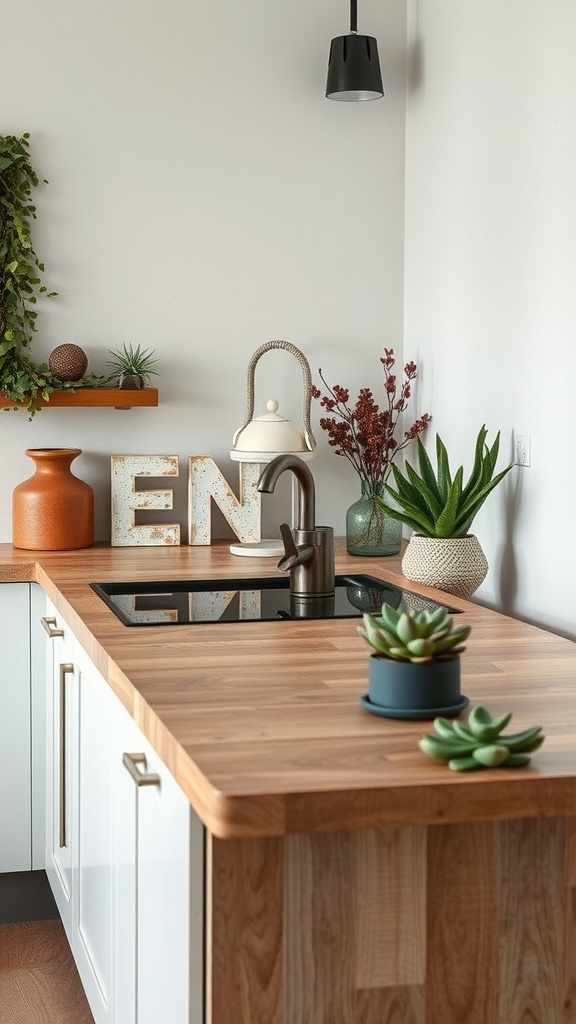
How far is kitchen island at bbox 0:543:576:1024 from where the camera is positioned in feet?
4.03

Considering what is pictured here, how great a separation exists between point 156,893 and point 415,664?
48cm

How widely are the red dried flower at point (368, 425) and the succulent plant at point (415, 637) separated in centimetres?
180

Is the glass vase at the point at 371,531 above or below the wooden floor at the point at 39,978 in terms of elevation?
above

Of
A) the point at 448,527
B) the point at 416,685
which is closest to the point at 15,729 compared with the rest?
the point at 448,527

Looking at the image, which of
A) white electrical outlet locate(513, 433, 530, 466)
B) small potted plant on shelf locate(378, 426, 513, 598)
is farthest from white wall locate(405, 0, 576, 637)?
small potted plant on shelf locate(378, 426, 513, 598)

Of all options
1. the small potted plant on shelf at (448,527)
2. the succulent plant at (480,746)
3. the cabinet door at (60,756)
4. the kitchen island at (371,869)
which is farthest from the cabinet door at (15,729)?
the succulent plant at (480,746)

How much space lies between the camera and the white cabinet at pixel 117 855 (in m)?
1.39

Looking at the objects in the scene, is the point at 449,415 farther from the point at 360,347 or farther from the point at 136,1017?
the point at 136,1017

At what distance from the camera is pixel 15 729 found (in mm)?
2836

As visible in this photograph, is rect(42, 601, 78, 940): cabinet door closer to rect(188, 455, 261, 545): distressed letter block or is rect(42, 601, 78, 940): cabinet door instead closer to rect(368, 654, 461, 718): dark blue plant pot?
rect(188, 455, 261, 545): distressed letter block

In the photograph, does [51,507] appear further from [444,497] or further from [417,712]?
[417,712]

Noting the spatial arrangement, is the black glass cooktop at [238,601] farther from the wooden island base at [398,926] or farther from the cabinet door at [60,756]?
the wooden island base at [398,926]

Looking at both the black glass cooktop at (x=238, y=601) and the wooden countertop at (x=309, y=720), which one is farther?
the black glass cooktop at (x=238, y=601)

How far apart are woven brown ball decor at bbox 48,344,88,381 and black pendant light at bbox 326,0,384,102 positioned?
0.96 meters
